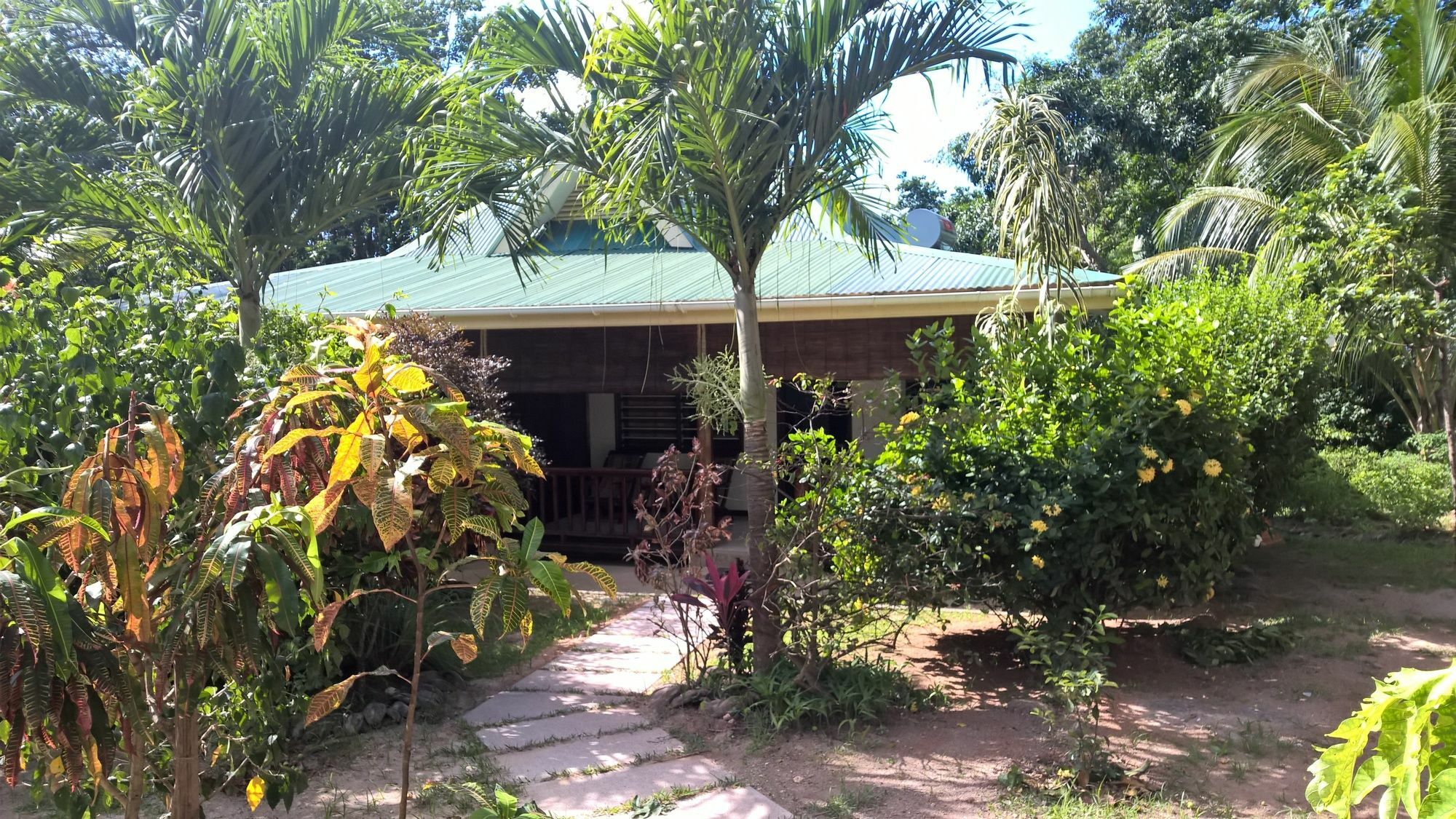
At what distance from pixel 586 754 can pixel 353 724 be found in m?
1.26

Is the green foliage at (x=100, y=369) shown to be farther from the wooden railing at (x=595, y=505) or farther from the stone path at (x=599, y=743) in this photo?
the wooden railing at (x=595, y=505)

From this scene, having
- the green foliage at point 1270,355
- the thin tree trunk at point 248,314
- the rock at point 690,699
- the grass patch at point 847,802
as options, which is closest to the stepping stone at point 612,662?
the rock at point 690,699

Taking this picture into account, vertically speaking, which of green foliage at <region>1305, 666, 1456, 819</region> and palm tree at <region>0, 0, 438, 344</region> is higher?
palm tree at <region>0, 0, 438, 344</region>

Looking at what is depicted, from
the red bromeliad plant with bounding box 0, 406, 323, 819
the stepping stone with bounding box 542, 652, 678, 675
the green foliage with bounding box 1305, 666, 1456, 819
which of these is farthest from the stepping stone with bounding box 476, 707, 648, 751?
the green foliage with bounding box 1305, 666, 1456, 819

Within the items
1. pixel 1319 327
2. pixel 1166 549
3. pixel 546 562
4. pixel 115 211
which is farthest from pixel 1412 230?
pixel 115 211

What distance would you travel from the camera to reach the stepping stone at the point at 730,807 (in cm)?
414

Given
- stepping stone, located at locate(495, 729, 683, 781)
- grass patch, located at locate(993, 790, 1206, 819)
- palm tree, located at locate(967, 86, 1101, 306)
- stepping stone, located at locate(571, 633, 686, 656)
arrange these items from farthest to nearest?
stepping stone, located at locate(571, 633, 686, 656) → palm tree, located at locate(967, 86, 1101, 306) → stepping stone, located at locate(495, 729, 683, 781) → grass patch, located at locate(993, 790, 1206, 819)

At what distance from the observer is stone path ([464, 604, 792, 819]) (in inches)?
171

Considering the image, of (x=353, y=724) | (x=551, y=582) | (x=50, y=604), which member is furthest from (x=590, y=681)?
(x=50, y=604)

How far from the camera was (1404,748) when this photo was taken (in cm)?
125

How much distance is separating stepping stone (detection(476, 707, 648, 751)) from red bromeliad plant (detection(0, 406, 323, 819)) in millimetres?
2259

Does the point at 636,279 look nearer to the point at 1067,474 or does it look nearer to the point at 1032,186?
the point at 1032,186

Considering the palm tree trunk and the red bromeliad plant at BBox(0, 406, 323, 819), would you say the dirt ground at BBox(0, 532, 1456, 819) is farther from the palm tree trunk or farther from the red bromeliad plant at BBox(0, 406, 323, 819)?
the red bromeliad plant at BBox(0, 406, 323, 819)

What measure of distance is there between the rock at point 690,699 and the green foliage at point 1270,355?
13.0ft
